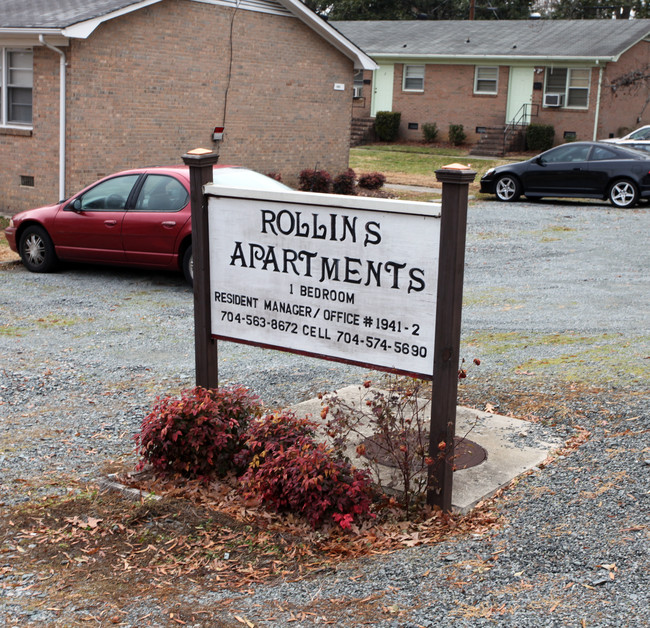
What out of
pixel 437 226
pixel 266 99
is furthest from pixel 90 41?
pixel 437 226

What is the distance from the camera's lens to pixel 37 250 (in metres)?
12.8

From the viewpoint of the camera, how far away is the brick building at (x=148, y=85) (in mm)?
17062

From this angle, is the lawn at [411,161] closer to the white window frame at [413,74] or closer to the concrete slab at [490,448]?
the white window frame at [413,74]

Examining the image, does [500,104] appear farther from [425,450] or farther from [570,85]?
[425,450]

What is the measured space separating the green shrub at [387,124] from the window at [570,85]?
21.5ft

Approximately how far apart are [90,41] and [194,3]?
3.00 metres

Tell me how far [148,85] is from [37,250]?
21.9 feet

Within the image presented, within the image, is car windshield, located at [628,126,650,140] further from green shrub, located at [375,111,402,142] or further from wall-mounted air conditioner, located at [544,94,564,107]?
green shrub, located at [375,111,402,142]

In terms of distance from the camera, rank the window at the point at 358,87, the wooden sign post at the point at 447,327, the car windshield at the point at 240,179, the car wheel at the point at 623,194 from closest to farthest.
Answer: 1. the wooden sign post at the point at 447,327
2. the car windshield at the point at 240,179
3. the car wheel at the point at 623,194
4. the window at the point at 358,87

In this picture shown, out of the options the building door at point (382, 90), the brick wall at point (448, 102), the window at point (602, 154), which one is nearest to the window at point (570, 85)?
the brick wall at point (448, 102)

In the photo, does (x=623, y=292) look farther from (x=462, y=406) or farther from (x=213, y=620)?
(x=213, y=620)

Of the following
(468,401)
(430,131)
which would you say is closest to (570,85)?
(430,131)

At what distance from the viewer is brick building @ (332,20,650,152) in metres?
35.2

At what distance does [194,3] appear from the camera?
19062 millimetres
